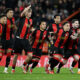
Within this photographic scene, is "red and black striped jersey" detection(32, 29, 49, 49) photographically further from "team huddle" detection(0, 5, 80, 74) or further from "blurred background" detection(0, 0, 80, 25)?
"blurred background" detection(0, 0, 80, 25)

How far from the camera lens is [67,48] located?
14172mm

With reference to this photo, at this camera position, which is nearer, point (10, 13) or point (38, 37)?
point (10, 13)

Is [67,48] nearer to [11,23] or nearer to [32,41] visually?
[32,41]

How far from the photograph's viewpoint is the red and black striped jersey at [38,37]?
1405cm

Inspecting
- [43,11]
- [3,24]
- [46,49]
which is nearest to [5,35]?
[3,24]

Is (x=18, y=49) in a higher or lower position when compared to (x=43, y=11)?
lower

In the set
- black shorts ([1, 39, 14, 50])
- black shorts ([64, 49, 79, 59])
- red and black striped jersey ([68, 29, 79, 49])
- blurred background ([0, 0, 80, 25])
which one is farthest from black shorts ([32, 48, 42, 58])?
blurred background ([0, 0, 80, 25])

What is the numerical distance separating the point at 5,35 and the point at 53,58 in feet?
5.84

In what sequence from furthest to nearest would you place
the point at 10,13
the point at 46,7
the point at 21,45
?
1. the point at 46,7
2. the point at 10,13
3. the point at 21,45

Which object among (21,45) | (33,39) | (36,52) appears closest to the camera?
(21,45)

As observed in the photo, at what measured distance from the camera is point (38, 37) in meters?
14.1

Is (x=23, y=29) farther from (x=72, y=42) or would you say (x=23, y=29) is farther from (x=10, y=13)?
(x=72, y=42)

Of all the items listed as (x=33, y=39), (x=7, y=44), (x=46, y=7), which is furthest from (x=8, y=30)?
(x=46, y=7)

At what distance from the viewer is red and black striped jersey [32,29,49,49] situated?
46.1 feet
